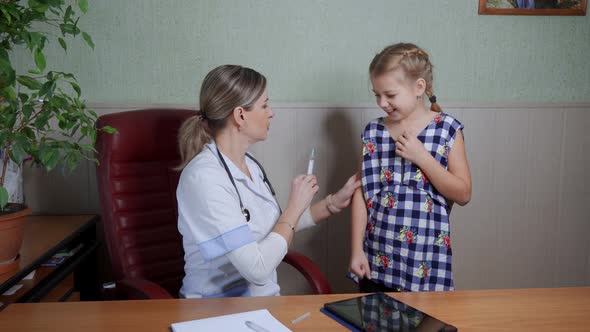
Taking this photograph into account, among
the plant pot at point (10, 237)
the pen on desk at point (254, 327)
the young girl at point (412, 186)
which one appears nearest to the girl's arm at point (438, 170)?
the young girl at point (412, 186)

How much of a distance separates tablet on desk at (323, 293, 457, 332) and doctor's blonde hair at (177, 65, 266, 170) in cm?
65

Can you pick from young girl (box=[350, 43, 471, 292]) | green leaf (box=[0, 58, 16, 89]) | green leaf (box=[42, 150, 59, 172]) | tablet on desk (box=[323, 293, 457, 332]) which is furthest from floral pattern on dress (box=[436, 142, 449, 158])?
green leaf (box=[0, 58, 16, 89])

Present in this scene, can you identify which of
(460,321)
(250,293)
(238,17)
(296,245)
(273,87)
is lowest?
(296,245)

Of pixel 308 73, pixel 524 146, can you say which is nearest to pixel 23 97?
pixel 308 73

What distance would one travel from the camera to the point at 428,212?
64.4 inches

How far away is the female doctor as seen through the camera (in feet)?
4.25

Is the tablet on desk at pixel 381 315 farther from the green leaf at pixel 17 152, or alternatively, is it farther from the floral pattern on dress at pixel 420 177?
the green leaf at pixel 17 152

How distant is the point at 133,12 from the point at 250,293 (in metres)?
1.28

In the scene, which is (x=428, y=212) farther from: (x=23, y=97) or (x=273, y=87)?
(x=23, y=97)

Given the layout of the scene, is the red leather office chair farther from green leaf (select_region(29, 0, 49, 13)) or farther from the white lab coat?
green leaf (select_region(29, 0, 49, 13))

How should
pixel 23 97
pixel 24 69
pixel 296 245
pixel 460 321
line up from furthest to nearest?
1. pixel 296 245
2. pixel 24 69
3. pixel 23 97
4. pixel 460 321

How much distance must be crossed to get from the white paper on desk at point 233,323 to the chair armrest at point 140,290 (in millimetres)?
348

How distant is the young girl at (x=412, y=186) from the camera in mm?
1617

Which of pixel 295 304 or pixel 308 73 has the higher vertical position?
pixel 308 73
